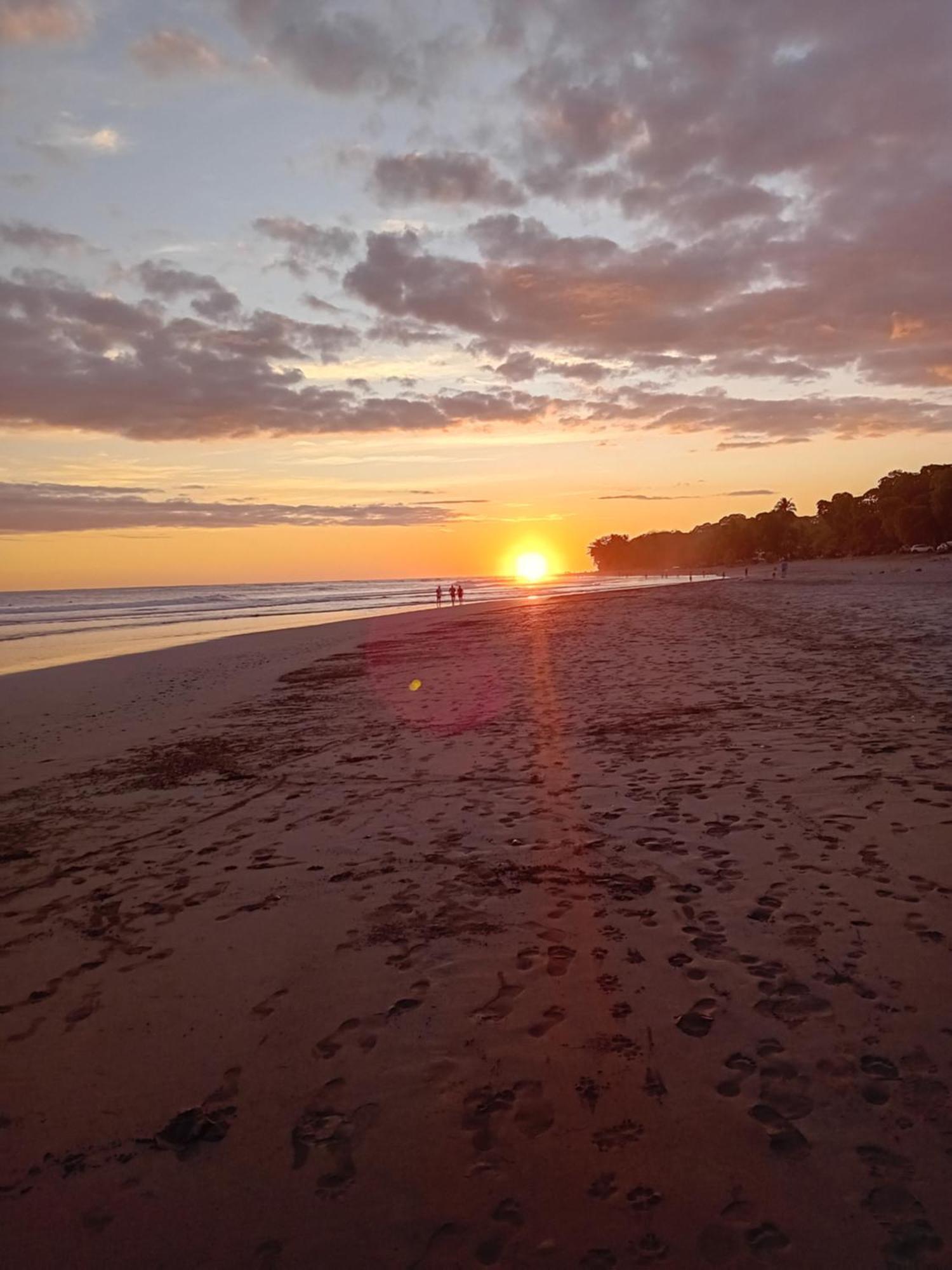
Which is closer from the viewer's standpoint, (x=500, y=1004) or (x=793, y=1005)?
(x=793, y=1005)

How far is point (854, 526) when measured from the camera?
12188cm

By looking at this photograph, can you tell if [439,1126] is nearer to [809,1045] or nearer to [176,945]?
[809,1045]

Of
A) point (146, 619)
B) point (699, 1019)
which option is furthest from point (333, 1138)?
point (146, 619)

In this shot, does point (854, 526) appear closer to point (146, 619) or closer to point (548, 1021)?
point (146, 619)

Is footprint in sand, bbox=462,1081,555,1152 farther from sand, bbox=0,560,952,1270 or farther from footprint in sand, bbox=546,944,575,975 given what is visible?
footprint in sand, bbox=546,944,575,975

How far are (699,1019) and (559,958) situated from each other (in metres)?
1.14

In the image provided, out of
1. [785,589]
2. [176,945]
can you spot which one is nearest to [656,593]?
[785,589]

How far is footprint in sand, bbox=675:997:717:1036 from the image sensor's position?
4.59 meters

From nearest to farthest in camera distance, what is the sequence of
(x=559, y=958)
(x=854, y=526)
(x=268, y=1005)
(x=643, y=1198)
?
(x=643, y=1198)
(x=268, y=1005)
(x=559, y=958)
(x=854, y=526)

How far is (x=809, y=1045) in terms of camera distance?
14.4ft

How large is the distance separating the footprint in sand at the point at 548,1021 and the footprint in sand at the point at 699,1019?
0.71 meters

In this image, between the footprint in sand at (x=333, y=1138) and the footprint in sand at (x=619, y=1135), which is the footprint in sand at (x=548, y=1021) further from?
the footprint in sand at (x=333, y=1138)

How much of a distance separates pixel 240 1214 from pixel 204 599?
9922 cm

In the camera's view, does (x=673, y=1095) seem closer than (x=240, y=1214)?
No
